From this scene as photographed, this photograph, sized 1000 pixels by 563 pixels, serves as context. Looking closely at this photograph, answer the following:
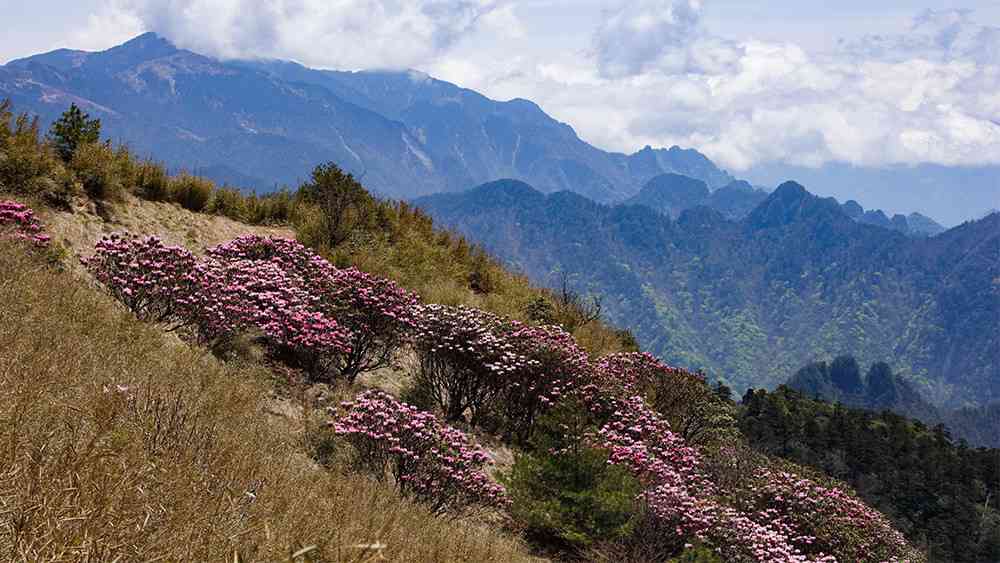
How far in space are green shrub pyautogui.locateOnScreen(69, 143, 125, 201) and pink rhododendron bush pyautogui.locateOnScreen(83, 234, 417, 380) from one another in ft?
9.45

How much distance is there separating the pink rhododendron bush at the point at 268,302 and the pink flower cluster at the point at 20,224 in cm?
60

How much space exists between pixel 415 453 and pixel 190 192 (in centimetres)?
990

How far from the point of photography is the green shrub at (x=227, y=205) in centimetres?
1418

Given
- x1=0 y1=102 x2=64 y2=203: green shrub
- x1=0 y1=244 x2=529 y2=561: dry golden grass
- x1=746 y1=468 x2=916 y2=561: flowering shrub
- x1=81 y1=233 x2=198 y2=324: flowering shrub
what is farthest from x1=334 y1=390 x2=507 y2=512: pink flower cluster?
x1=0 y1=102 x2=64 y2=203: green shrub

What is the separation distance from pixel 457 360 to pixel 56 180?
24.4 feet

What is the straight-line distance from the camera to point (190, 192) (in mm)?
13703

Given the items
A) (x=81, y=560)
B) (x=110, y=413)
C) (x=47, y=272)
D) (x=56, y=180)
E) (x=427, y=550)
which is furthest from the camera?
(x=56, y=180)

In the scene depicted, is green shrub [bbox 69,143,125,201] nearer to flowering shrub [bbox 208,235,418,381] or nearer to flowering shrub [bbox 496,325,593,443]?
flowering shrub [bbox 208,235,418,381]

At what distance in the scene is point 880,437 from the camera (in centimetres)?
6069

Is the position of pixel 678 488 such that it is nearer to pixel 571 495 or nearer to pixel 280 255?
pixel 571 495

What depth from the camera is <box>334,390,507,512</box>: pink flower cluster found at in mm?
6398

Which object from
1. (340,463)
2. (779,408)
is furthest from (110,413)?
(779,408)

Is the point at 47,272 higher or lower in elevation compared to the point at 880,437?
higher

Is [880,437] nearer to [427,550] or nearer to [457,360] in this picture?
[457,360]
